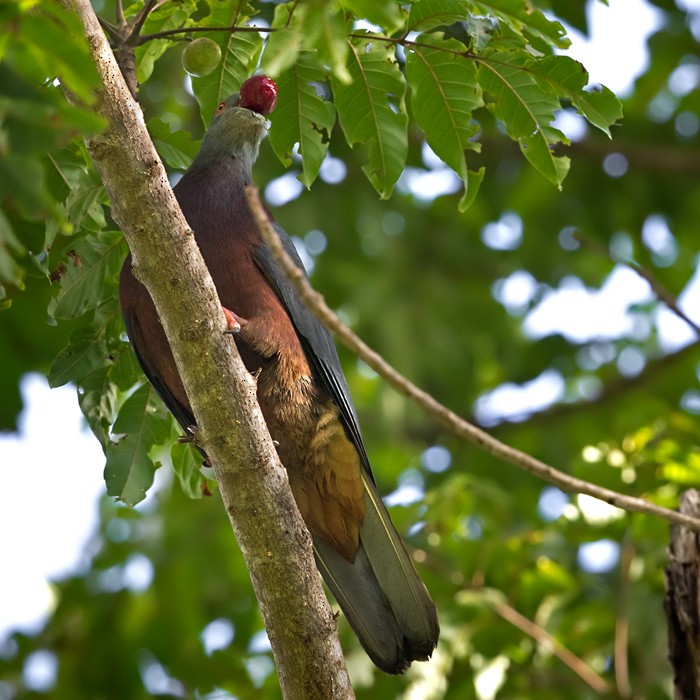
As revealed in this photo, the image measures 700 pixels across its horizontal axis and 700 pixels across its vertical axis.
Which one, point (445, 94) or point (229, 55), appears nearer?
point (445, 94)

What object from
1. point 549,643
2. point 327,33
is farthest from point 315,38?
point 549,643

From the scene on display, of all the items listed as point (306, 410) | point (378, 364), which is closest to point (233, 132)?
point (306, 410)

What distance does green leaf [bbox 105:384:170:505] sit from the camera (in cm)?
273

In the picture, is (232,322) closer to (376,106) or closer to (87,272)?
(87,272)

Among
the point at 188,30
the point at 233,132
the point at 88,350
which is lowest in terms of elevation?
the point at 88,350

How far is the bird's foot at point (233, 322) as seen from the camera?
2635 mm

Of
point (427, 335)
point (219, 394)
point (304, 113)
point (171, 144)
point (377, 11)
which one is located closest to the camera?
point (377, 11)

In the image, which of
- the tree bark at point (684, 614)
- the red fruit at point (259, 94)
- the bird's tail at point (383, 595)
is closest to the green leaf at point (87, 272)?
the red fruit at point (259, 94)

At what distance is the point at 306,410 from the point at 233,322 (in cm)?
45

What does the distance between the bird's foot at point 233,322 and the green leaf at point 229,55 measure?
592 millimetres

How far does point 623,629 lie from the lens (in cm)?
359

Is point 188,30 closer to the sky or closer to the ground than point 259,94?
closer to the sky

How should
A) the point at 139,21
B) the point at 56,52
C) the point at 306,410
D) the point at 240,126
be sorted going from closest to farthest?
the point at 56,52, the point at 139,21, the point at 306,410, the point at 240,126

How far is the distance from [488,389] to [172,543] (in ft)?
7.73
